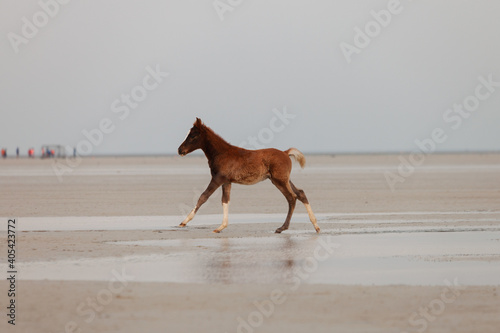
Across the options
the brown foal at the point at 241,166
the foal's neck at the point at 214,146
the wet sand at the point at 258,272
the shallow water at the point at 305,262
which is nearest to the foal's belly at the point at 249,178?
the brown foal at the point at 241,166

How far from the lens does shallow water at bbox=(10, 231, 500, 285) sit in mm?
10852

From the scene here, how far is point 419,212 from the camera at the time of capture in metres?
22.2

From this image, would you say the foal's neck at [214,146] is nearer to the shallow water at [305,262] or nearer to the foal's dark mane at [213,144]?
the foal's dark mane at [213,144]

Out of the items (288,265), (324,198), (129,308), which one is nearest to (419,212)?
(324,198)

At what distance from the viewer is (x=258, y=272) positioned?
446 inches

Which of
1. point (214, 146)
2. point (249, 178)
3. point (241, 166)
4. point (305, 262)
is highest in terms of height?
point (214, 146)

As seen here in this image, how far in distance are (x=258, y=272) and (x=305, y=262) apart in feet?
4.01

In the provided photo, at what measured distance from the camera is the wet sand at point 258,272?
8.34 m

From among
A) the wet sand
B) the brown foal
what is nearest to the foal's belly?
the brown foal

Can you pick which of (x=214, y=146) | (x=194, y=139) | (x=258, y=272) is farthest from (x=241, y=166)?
(x=258, y=272)

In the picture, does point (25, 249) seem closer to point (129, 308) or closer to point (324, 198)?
point (129, 308)

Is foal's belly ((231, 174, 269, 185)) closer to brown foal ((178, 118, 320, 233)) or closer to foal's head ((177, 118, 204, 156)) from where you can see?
brown foal ((178, 118, 320, 233))

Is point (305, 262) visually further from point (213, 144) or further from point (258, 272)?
point (213, 144)

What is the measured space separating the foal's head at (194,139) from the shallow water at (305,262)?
2.87m
